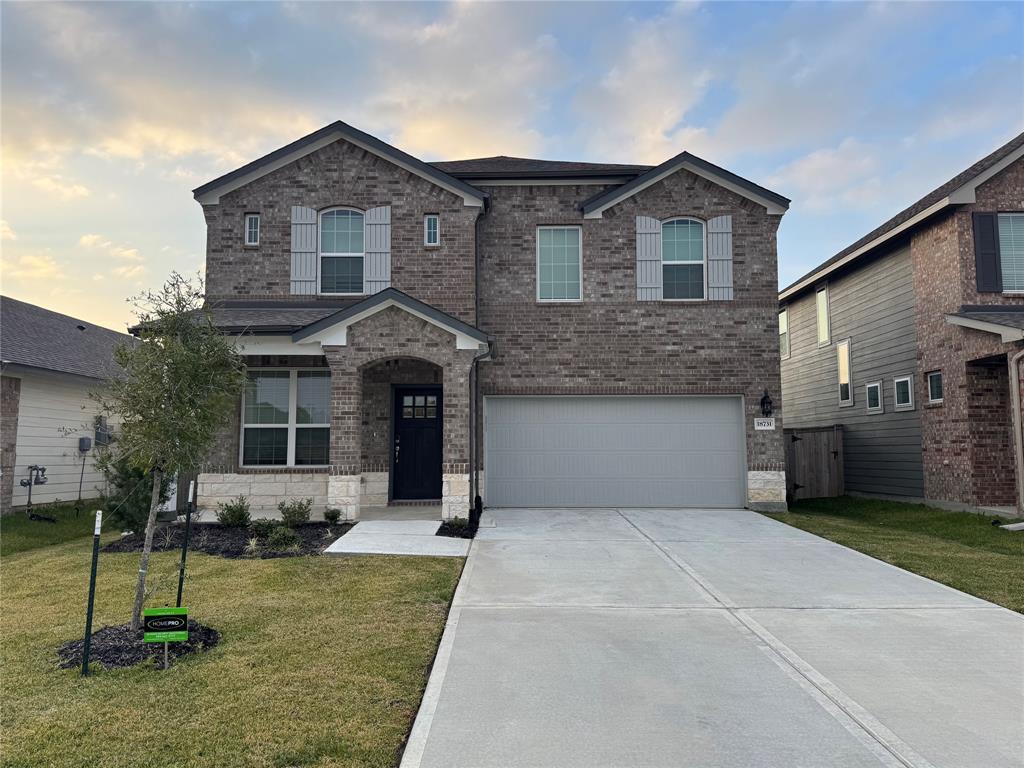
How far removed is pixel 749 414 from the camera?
13133 mm

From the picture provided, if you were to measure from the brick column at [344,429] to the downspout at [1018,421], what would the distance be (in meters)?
11.2

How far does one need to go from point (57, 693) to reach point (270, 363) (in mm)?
8779

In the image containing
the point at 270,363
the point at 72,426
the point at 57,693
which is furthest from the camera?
the point at 72,426

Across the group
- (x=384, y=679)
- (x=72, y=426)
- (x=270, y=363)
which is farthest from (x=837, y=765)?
(x=72, y=426)

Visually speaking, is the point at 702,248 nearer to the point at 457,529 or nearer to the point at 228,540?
the point at 457,529

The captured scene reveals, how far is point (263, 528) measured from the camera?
9.87 metres

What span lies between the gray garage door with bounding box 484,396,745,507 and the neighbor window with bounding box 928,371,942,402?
4282 millimetres

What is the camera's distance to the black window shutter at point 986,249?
12664 mm

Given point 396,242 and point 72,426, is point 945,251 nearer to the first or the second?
point 396,242

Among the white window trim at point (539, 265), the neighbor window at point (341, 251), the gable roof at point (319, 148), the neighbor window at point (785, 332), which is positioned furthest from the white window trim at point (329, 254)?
the neighbor window at point (785, 332)

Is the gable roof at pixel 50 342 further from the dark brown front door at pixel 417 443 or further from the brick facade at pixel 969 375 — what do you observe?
the brick facade at pixel 969 375

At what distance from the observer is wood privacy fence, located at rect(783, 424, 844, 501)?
16453mm

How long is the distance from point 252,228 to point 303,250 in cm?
121

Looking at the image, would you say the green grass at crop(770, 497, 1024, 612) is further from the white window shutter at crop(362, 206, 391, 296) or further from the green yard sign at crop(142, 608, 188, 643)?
the white window shutter at crop(362, 206, 391, 296)
